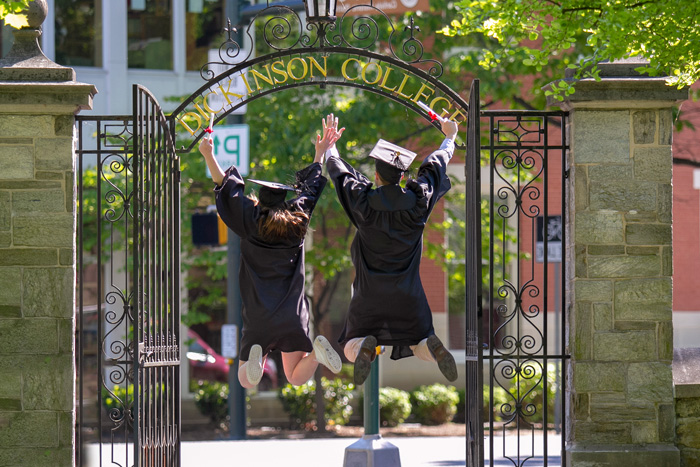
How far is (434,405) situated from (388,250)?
9.29 meters

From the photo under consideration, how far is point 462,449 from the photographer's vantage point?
39.5 ft

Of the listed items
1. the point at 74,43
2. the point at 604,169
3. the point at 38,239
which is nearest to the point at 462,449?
the point at 604,169

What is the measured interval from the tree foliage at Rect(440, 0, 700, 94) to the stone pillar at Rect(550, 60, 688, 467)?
0.27m

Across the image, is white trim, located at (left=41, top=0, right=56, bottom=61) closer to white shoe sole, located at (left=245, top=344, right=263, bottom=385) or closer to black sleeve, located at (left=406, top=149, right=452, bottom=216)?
white shoe sole, located at (left=245, top=344, right=263, bottom=385)

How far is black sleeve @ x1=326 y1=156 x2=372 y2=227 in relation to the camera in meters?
7.70

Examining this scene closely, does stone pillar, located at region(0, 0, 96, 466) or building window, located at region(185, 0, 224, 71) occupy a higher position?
building window, located at region(185, 0, 224, 71)

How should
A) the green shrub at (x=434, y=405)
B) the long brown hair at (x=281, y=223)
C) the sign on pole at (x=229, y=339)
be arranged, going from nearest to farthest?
the long brown hair at (x=281, y=223) < the sign on pole at (x=229, y=339) < the green shrub at (x=434, y=405)

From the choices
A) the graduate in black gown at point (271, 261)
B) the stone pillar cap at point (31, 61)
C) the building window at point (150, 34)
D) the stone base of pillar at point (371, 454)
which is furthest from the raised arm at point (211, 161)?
the building window at point (150, 34)

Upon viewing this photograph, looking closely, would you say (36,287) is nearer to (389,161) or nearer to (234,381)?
(389,161)

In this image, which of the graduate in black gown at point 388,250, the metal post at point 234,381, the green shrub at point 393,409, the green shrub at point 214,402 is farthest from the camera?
the green shrub at point 214,402

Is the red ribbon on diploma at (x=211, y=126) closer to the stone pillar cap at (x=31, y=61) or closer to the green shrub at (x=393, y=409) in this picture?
the stone pillar cap at (x=31, y=61)

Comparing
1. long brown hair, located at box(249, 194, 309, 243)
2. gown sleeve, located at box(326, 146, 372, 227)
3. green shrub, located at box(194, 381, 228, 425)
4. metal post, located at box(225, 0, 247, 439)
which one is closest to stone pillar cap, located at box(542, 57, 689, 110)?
gown sleeve, located at box(326, 146, 372, 227)

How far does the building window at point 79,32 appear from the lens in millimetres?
18797

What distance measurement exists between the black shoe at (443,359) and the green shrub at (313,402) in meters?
8.72
